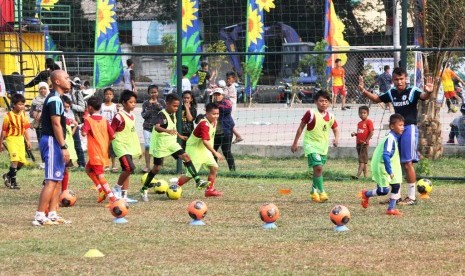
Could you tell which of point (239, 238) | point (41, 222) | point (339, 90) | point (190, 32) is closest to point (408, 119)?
point (239, 238)

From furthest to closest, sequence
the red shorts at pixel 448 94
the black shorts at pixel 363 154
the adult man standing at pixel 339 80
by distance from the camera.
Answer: the adult man standing at pixel 339 80
the red shorts at pixel 448 94
the black shorts at pixel 363 154

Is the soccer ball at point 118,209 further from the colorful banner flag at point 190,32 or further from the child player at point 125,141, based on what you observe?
the colorful banner flag at point 190,32

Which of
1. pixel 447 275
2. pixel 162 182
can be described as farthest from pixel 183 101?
pixel 447 275

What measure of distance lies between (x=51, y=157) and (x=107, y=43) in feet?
40.7

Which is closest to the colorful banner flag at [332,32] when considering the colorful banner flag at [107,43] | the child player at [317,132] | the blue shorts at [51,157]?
the colorful banner flag at [107,43]

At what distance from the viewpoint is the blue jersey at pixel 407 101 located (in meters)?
14.4

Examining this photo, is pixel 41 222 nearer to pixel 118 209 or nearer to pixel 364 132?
pixel 118 209

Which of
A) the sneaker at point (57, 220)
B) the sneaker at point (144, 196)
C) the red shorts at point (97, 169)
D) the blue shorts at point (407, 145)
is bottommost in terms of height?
the sneaker at point (144, 196)

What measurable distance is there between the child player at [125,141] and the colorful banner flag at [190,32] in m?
6.71

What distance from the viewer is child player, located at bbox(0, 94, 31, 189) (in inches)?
666

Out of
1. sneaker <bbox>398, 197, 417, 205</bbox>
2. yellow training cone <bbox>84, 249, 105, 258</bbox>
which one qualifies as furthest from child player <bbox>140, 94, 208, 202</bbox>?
yellow training cone <bbox>84, 249, 105, 258</bbox>

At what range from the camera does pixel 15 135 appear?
1722 cm

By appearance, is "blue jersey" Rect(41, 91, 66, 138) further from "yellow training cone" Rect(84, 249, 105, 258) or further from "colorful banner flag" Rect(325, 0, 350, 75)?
"colorful banner flag" Rect(325, 0, 350, 75)

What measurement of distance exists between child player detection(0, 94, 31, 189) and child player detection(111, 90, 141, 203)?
98.8 inches
